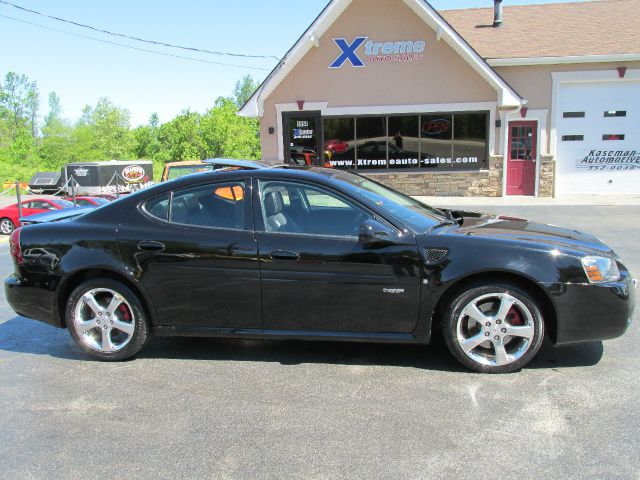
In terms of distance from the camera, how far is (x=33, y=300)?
4496 mm

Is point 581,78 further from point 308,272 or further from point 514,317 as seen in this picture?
point 308,272

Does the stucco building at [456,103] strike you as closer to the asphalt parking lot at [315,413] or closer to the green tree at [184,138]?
the asphalt parking lot at [315,413]

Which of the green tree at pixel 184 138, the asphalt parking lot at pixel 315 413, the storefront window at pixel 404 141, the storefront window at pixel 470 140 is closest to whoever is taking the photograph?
the asphalt parking lot at pixel 315 413

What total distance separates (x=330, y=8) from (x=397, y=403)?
15.9m

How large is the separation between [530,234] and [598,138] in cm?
1578

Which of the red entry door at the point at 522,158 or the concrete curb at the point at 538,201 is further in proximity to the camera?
the red entry door at the point at 522,158

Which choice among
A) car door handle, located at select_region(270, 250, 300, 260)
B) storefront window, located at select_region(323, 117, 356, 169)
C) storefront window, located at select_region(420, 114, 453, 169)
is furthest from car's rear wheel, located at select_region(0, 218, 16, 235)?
car door handle, located at select_region(270, 250, 300, 260)

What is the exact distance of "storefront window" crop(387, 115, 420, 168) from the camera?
701 inches

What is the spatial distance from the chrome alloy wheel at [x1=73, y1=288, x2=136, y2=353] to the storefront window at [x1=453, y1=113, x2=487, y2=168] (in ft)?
49.2

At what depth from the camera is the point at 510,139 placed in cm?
1766

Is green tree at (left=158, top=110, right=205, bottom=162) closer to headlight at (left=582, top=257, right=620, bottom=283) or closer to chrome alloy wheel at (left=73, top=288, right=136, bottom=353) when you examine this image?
chrome alloy wheel at (left=73, top=288, right=136, bottom=353)

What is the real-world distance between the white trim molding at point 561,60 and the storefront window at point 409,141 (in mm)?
1672

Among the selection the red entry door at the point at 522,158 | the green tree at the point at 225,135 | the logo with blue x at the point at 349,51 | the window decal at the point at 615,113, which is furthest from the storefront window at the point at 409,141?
the green tree at the point at 225,135

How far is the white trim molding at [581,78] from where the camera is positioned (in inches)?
670
